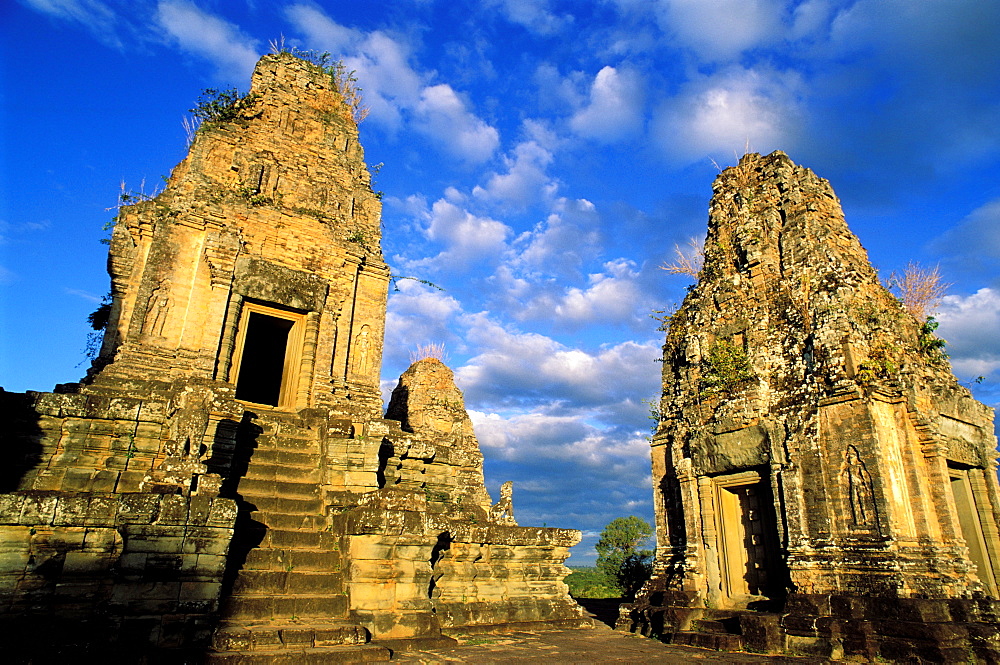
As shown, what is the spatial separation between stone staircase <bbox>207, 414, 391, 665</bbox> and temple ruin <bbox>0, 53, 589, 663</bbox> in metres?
0.03

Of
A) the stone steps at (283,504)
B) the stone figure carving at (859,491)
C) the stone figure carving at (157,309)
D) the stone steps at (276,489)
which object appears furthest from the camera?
the stone figure carving at (157,309)

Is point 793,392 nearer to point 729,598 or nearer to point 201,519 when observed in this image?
point 729,598

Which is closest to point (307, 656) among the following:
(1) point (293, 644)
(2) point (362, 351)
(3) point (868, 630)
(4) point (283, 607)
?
(1) point (293, 644)

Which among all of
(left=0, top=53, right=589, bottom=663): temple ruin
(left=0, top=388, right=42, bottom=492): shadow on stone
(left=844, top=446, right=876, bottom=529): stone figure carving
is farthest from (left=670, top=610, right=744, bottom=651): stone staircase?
(left=0, top=388, right=42, bottom=492): shadow on stone

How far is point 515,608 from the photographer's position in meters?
8.78

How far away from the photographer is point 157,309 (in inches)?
439

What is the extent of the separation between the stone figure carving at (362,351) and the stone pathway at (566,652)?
6.63 metres

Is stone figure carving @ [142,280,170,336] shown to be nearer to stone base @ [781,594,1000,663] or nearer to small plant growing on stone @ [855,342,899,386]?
stone base @ [781,594,1000,663]

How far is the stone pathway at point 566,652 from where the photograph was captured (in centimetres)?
651

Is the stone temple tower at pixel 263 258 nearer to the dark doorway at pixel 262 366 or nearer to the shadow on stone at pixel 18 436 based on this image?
the shadow on stone at pixel 18 436

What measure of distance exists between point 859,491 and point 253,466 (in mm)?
9352

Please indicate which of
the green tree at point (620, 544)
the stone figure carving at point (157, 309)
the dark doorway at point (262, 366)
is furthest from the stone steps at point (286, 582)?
the green tree at point (620, 544)

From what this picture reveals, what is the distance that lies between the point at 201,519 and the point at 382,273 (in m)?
8.48

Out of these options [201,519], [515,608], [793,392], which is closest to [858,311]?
[793,392]
